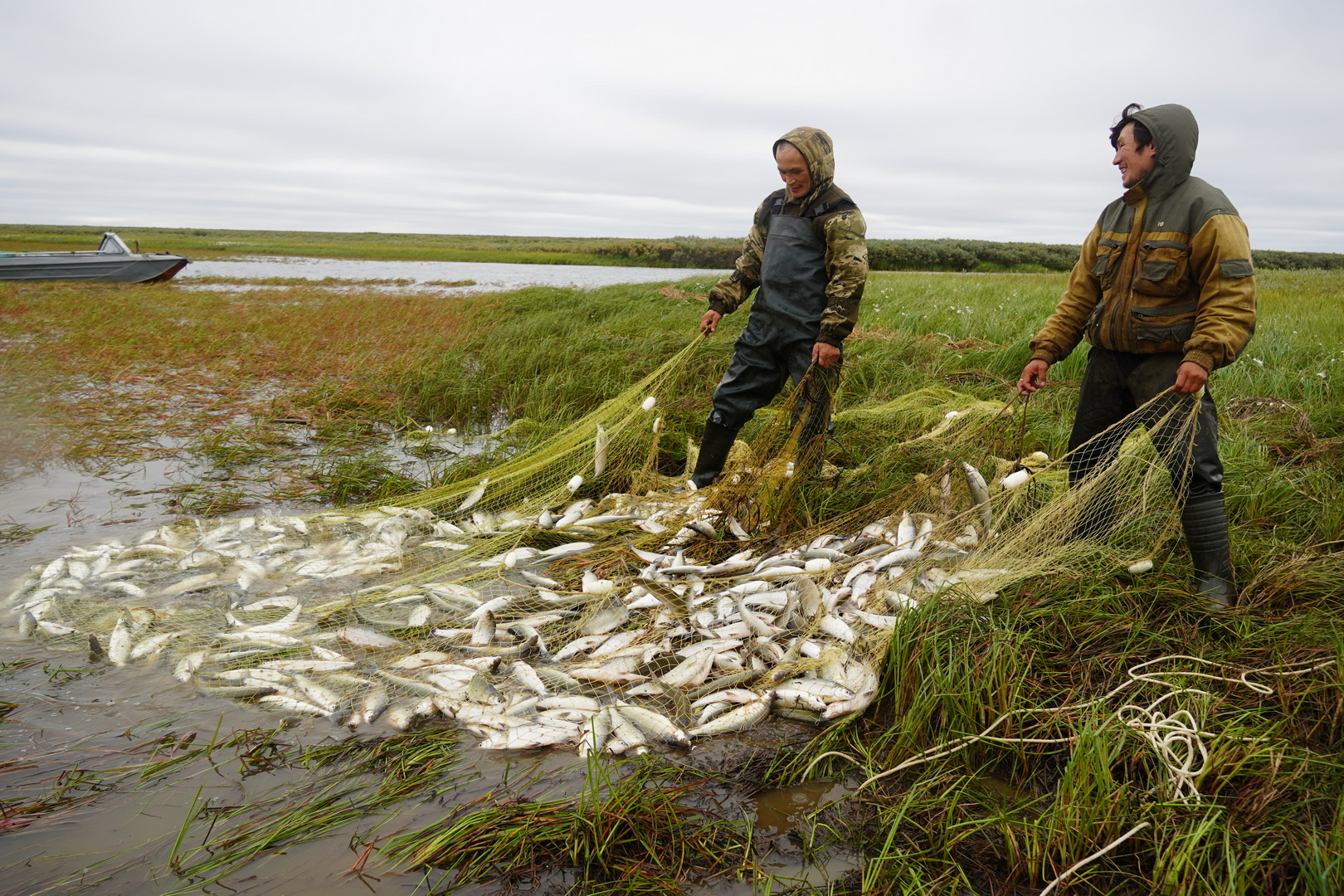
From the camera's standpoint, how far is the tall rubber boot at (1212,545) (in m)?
3.24

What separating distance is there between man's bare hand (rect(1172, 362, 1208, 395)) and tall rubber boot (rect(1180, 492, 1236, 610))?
57cm

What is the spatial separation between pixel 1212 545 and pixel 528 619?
3.14 metres

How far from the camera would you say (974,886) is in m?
2.18

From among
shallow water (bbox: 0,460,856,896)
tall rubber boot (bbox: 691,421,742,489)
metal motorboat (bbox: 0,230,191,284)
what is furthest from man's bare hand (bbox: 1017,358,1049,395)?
metal motorboat (bbox: 0,230,191,284)

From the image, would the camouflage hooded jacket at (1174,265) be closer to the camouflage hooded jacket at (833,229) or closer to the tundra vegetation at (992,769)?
the tundra vegetation at (992,769)

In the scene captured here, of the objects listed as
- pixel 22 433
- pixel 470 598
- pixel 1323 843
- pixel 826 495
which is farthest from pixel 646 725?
pixel 22 433

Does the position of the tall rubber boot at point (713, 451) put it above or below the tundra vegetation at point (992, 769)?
above

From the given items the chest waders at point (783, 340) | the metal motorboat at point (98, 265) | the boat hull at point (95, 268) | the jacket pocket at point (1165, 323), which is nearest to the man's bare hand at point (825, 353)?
the chest waders at point (783, 340)

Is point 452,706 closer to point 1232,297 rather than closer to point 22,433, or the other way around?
point 1232,297

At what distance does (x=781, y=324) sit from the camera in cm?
459

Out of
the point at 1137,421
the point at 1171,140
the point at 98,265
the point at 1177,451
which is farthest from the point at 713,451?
the point at 98,265

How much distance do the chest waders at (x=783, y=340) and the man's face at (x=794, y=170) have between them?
172 mm

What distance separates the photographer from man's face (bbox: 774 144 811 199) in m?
4.22

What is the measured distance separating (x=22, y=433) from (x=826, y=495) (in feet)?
25.1
